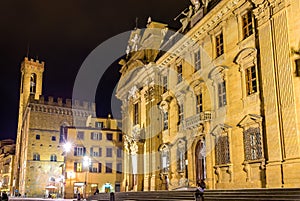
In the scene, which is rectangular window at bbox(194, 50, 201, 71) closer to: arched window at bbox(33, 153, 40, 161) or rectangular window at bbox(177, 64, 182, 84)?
rectangular window at bbox(177, 64, 182, 84)

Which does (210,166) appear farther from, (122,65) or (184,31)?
(122,65)

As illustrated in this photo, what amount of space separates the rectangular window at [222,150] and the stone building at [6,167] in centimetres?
7777

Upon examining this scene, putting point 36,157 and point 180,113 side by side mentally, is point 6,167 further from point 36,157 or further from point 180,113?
point 180,113

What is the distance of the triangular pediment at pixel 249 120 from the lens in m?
21.5

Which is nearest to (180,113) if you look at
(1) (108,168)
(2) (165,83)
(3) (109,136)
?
(2) (165,83)

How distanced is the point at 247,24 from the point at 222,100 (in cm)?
553

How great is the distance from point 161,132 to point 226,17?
14361 mm

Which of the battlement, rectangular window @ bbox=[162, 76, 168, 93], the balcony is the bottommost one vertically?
the balcony

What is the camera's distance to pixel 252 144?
2220 cm

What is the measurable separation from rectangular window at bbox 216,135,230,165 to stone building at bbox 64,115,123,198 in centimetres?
3138

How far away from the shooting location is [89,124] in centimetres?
7119

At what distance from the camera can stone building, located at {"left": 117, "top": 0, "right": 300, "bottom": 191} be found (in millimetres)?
19797

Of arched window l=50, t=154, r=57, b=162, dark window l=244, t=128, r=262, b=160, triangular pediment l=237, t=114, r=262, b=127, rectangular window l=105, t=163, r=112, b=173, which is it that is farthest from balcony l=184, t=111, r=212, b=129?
arched window l=50, t=154, r=57, b=162

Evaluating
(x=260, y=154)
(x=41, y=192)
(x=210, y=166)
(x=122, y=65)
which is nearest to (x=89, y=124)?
(x=41, y=192)
